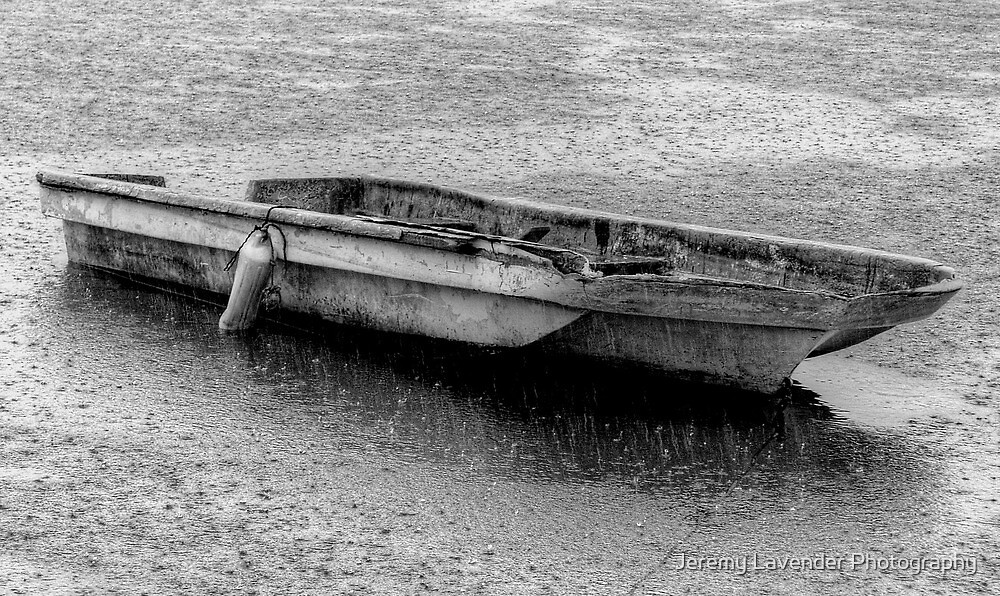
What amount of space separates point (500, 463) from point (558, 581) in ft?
3.44

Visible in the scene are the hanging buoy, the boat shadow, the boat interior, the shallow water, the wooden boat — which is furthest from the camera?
the hanging buoy

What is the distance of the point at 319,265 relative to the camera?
6.88 meters

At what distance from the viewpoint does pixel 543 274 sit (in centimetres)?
607

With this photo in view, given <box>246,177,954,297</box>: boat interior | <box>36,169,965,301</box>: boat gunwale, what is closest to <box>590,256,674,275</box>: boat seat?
<box>246,177,954,297</box>: boat interior

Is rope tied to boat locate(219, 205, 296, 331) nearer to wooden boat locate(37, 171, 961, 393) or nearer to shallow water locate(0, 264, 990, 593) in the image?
wooden boat locate(37, 171, 961, 393)

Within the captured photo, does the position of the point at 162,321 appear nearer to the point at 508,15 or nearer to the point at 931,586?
the point at 931,586

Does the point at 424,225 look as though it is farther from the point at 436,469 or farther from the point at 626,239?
the point at 436,469

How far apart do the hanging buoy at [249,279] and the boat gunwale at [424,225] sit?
0.15m

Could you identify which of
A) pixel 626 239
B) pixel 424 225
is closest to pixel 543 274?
pixel 424 225

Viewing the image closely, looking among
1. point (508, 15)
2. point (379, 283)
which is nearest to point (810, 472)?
point (379, 283)

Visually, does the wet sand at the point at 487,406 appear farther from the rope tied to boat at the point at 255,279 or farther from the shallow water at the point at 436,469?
the rope tied to boat at the point at 255,279

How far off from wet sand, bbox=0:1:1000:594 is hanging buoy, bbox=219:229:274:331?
0.15 metres

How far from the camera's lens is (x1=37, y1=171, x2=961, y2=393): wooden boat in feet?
19.2

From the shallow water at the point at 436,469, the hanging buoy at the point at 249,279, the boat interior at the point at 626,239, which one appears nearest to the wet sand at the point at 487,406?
the shallow water at the point at 436,469
